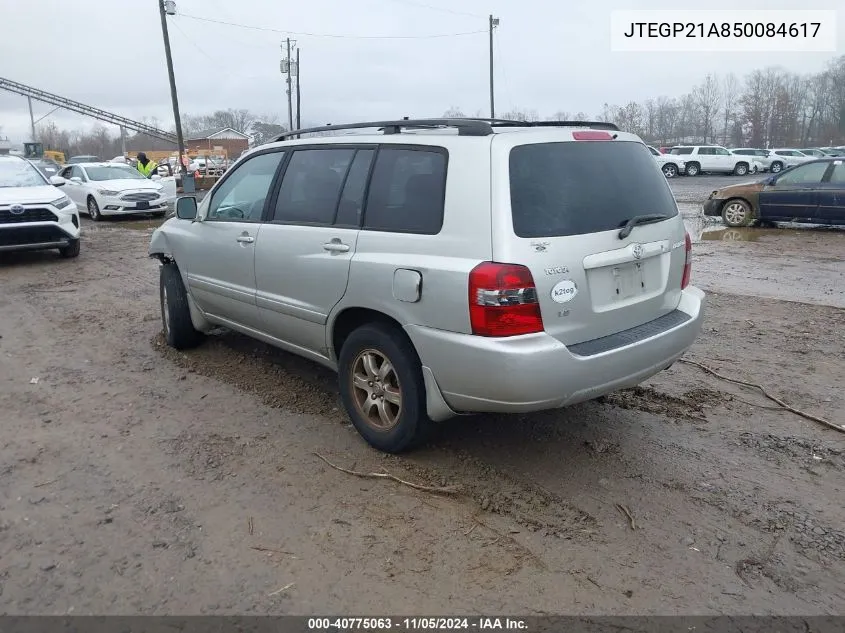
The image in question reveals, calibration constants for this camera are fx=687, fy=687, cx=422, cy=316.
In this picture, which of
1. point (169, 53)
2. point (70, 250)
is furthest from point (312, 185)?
point (169, 53)

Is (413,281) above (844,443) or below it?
above

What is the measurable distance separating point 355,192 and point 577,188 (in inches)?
50.8

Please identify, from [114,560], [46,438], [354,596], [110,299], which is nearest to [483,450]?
[354,596]

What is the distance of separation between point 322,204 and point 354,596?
237 centimetres

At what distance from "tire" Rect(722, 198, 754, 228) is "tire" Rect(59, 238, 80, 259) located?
41.9ft

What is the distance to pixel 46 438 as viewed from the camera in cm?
425

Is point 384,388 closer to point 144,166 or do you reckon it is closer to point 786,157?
point 144,166

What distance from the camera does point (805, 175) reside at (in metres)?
13.5

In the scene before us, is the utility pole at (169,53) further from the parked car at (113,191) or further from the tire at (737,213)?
the tire at (737,213)

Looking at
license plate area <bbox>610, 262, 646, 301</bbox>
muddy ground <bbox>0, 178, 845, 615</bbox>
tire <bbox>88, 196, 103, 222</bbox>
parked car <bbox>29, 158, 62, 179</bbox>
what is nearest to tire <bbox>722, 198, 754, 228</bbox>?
muddy ground <bbox>0, 178, 845, 615</bbox>

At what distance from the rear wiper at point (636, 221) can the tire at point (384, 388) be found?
126cm

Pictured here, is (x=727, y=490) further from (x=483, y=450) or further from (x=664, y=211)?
(x=664, y=211)

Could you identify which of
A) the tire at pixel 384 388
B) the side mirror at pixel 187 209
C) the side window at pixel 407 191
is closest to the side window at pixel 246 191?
the side mirror at pixel 187 209

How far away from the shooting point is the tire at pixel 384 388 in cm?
365
